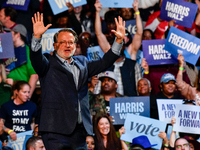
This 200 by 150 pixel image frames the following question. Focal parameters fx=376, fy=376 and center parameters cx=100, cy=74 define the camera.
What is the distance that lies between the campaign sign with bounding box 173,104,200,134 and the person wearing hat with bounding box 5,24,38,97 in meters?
2.37

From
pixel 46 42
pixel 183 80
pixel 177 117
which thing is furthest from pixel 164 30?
pixel 46 42

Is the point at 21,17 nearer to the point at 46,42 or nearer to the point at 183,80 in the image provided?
the point at 46,42

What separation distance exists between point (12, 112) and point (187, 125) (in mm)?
2694

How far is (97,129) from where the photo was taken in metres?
5.50

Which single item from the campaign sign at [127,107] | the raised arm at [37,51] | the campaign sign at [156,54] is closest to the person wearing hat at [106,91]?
the campaign sign at [127,107]

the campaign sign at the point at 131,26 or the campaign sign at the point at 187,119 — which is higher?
the campaign sign at the point at 131,26

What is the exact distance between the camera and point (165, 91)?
624cm

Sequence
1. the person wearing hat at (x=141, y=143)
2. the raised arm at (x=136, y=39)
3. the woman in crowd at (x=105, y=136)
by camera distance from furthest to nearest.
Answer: the raised arm at (x=136, y=39) → the woman in crowd at (x=105, y=136) → the person wearing hat at (x=141, y=143)

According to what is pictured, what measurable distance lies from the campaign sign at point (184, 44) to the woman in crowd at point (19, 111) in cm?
249

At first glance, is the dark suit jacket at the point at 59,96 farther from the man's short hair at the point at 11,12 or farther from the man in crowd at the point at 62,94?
the man's short hair at the point at 11,12

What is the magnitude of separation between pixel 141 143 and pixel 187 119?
3.31 feet

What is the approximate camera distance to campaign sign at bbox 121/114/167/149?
18.7 ft

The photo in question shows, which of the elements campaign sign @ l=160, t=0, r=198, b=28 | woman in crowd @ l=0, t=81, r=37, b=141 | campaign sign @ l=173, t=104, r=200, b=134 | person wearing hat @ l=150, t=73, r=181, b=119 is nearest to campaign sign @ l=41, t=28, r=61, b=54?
woman in crowd @ l=0, t=81, r=37, b=141

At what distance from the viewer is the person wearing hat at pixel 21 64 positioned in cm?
616
